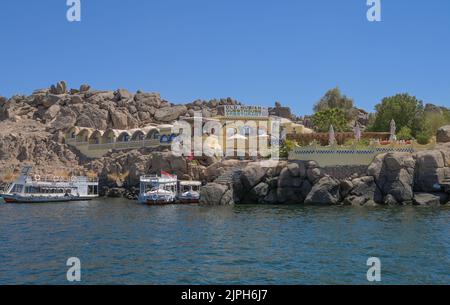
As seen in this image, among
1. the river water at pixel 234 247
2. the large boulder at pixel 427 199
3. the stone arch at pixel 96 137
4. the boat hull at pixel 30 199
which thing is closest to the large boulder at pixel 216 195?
the river water at pixel 234 247

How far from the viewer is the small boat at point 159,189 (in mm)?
57000

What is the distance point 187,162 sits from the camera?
66.0m

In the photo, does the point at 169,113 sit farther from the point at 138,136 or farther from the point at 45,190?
the point at 45,190

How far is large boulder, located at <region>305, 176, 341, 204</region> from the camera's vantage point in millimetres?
49344

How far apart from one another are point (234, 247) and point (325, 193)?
80.1 feet

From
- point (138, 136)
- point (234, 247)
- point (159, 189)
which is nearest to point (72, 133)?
point (138, 136)

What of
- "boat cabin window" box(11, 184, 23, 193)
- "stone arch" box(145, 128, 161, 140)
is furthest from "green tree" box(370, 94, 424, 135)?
"boat cabin window" box(11, 184, 23, 193)

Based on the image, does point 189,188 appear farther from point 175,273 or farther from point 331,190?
point 175,273

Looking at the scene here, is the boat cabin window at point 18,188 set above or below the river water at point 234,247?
above

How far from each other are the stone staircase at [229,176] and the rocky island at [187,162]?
0.47ft

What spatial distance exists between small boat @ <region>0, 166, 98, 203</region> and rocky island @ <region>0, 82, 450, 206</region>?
16.3 feet

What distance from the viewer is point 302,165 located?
52094mm

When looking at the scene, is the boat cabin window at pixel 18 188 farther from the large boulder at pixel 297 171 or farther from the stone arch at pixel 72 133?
the large boulder at pixel 297 171
